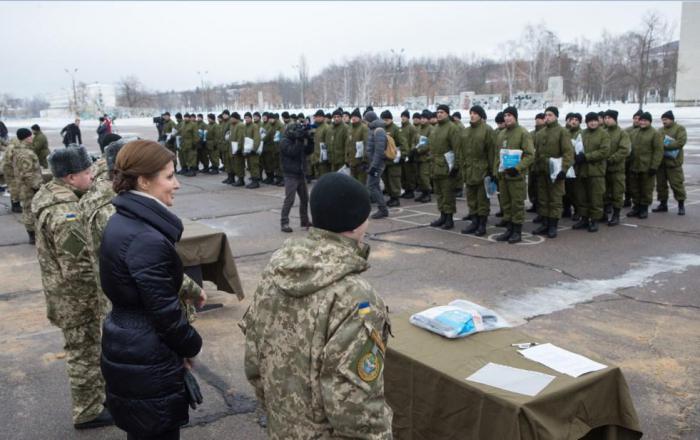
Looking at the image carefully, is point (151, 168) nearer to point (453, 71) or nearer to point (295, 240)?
point (295, 240)

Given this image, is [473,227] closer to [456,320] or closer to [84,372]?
[456,320]

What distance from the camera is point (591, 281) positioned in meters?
7.03

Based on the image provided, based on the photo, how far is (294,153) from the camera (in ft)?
32.9

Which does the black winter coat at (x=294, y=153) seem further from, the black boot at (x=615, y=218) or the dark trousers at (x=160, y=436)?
the dark trousers at (x=160, y=436)

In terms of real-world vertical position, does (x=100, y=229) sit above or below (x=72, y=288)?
above

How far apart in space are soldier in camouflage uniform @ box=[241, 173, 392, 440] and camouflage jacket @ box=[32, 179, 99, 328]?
86.3 inches

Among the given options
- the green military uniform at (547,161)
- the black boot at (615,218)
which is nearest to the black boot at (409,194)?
the green military uniform at (547,161)

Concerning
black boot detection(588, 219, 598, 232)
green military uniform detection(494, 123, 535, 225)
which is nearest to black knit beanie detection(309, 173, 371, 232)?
green military uniform detection(494, 123, 535, 225)

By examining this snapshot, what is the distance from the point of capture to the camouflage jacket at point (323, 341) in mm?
2064

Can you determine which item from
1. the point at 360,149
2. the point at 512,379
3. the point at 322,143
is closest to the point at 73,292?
the point at 512,379

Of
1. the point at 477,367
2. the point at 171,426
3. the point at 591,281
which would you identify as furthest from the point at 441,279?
the point at 171,426

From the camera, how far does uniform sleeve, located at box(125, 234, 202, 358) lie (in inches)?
95.3

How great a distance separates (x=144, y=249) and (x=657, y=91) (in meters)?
86.1

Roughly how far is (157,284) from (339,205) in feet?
2.87
